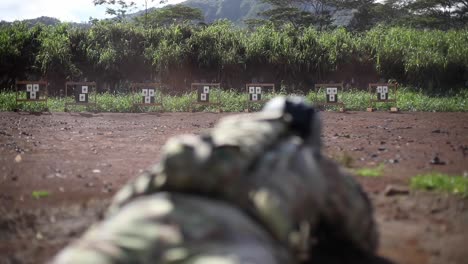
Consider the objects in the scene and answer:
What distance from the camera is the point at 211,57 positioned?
24.5m

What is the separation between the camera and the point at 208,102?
18.4 m

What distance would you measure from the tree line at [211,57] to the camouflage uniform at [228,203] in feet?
68.2

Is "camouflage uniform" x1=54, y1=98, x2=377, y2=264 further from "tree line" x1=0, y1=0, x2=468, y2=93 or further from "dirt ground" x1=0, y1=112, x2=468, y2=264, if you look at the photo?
"tree line" x1=0, y1=0, x2=468, y2=93

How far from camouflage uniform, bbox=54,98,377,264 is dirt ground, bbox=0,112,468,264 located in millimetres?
1052

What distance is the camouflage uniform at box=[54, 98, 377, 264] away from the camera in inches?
82.8

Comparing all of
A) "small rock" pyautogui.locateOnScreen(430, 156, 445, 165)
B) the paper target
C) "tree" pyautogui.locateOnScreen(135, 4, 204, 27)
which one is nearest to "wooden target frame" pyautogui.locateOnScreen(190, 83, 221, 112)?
the paper target

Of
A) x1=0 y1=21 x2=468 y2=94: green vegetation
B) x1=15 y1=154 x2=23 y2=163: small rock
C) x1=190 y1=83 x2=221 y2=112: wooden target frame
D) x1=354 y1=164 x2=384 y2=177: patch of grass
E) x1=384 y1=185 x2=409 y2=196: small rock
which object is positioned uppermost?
x1=0 y1=21 x2=468 y2=94: green vegetation

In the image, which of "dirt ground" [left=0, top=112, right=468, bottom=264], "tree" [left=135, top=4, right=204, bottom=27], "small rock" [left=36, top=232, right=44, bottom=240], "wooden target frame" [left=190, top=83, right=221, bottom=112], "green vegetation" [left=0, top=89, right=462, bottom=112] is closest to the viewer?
"dirt ground" [left=0, top=112, right=468, bottom=264]

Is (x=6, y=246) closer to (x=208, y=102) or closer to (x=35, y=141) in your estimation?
(x=35, y=141)

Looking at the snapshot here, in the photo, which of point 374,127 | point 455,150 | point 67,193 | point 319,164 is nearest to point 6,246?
point 67,193

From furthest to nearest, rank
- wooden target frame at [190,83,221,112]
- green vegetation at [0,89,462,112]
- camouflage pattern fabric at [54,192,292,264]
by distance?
wooden target frame at [190,83,221,112] < green vegetation at [0,89,462,112] < camouflage pattern fabric at [54,192,292,264]

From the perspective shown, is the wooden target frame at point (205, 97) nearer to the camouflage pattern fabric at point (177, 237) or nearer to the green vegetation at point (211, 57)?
the green vegetation at point (211, 57)

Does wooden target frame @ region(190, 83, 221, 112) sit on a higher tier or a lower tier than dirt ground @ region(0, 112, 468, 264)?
higher

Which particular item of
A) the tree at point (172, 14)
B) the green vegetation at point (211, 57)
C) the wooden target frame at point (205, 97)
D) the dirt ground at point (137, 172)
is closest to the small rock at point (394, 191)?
the dirt ground at point (137, 172)
